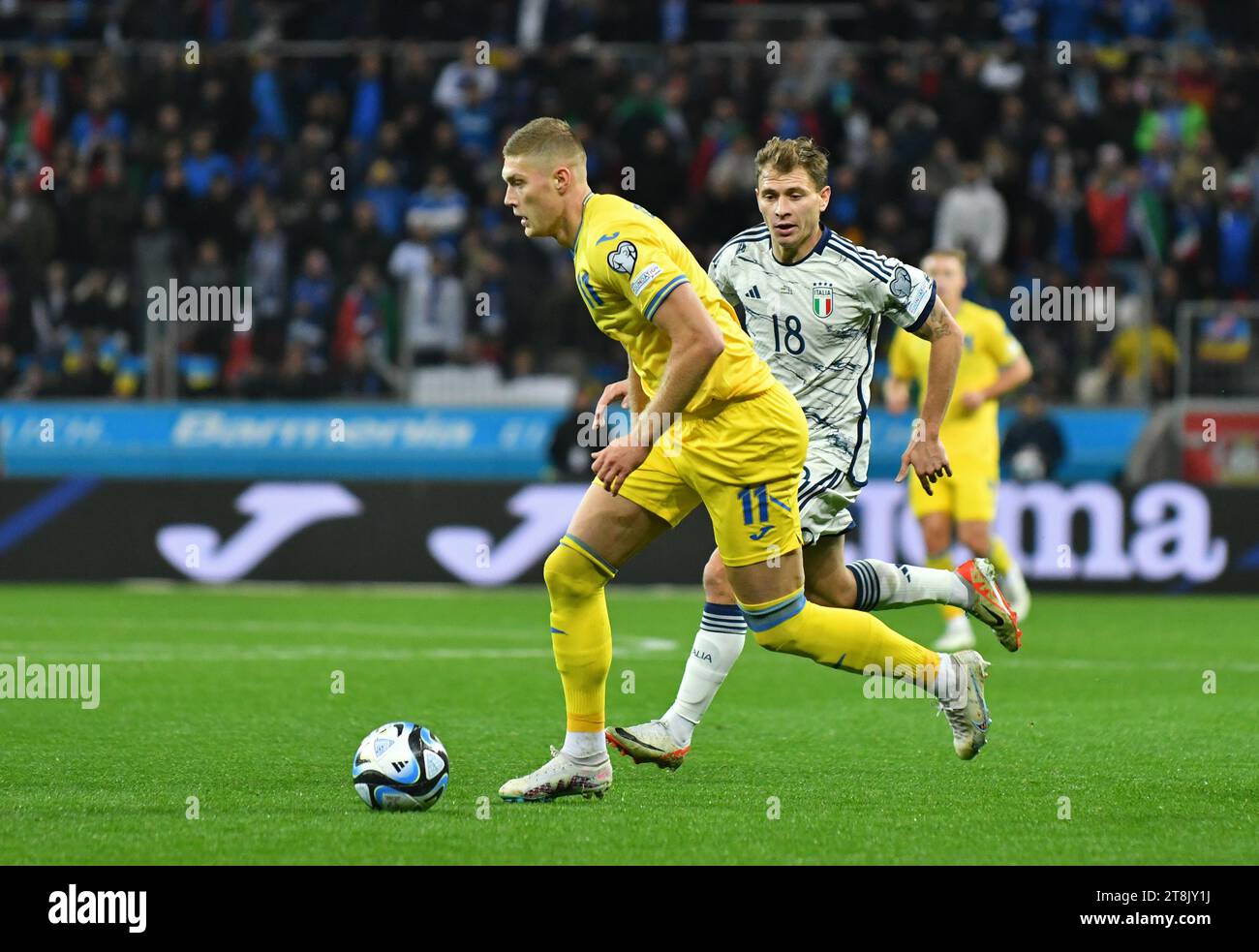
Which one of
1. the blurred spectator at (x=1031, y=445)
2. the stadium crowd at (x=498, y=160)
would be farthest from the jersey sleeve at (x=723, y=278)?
the stadium crowd at (x=498, y=160)

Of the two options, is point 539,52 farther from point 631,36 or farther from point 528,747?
point 528,747

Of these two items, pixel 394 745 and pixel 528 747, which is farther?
pixel 528 747

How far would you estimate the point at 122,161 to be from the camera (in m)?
19.3

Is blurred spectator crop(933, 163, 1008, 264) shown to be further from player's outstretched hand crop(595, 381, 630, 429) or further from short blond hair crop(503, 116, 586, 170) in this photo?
short blond hair crop(503, 116, 586, 170)

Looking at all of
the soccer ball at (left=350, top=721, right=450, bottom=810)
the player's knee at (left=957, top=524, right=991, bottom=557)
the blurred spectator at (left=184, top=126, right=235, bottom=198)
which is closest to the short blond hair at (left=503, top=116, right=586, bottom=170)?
the soccer ball at (left=350, top=721, right=450, bottom=810)

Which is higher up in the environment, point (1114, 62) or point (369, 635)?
point (1114, 62)

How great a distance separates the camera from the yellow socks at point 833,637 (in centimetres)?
654

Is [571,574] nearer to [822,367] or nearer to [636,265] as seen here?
[636,265]

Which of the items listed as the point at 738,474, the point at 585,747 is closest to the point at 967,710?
the point at 738,474

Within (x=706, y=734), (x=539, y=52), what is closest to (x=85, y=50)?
(x=539, y=52)

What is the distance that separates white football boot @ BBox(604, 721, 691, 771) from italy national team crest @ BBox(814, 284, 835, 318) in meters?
1.62

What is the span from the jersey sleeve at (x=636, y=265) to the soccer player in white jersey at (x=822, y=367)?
3.30 feet

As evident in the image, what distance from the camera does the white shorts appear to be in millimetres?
7281

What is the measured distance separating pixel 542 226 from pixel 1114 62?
50.3ft
